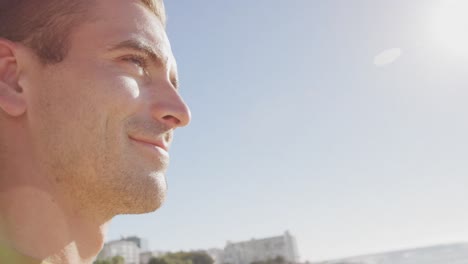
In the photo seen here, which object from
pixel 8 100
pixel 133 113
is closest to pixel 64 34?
pixel 8 100

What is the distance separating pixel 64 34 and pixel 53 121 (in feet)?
1.63

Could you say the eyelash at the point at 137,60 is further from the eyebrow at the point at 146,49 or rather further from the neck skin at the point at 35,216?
the neck skin at the point at 35,216

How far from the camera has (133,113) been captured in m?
1.86

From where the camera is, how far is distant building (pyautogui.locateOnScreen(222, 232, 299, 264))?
120938mm

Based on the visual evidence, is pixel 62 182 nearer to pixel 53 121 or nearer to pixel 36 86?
pixel 53 121

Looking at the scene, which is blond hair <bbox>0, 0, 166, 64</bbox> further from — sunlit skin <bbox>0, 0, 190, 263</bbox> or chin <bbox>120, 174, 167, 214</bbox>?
chin <bbox>120, 174, 167, 214</bbox>

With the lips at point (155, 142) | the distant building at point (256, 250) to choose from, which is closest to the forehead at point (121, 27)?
the lips at point (155, 142)

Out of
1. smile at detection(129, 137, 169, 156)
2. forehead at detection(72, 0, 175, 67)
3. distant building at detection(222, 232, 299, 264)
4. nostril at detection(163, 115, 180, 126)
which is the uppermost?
distant building at detection(222, 232, 299, 264)

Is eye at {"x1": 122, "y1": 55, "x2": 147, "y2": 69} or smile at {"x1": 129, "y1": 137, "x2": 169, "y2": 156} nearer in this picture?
smile at {"x1": 129, "y1": 137, "x2": 169, "y2": 156}

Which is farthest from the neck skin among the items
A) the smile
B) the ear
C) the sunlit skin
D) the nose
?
the nose

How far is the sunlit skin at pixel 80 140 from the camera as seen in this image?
5.67 feet

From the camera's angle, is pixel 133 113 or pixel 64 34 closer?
pixel 133 113

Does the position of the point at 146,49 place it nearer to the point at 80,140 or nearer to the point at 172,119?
the point at 172,119

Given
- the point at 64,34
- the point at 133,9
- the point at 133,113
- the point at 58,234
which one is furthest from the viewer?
the point at 133,9
